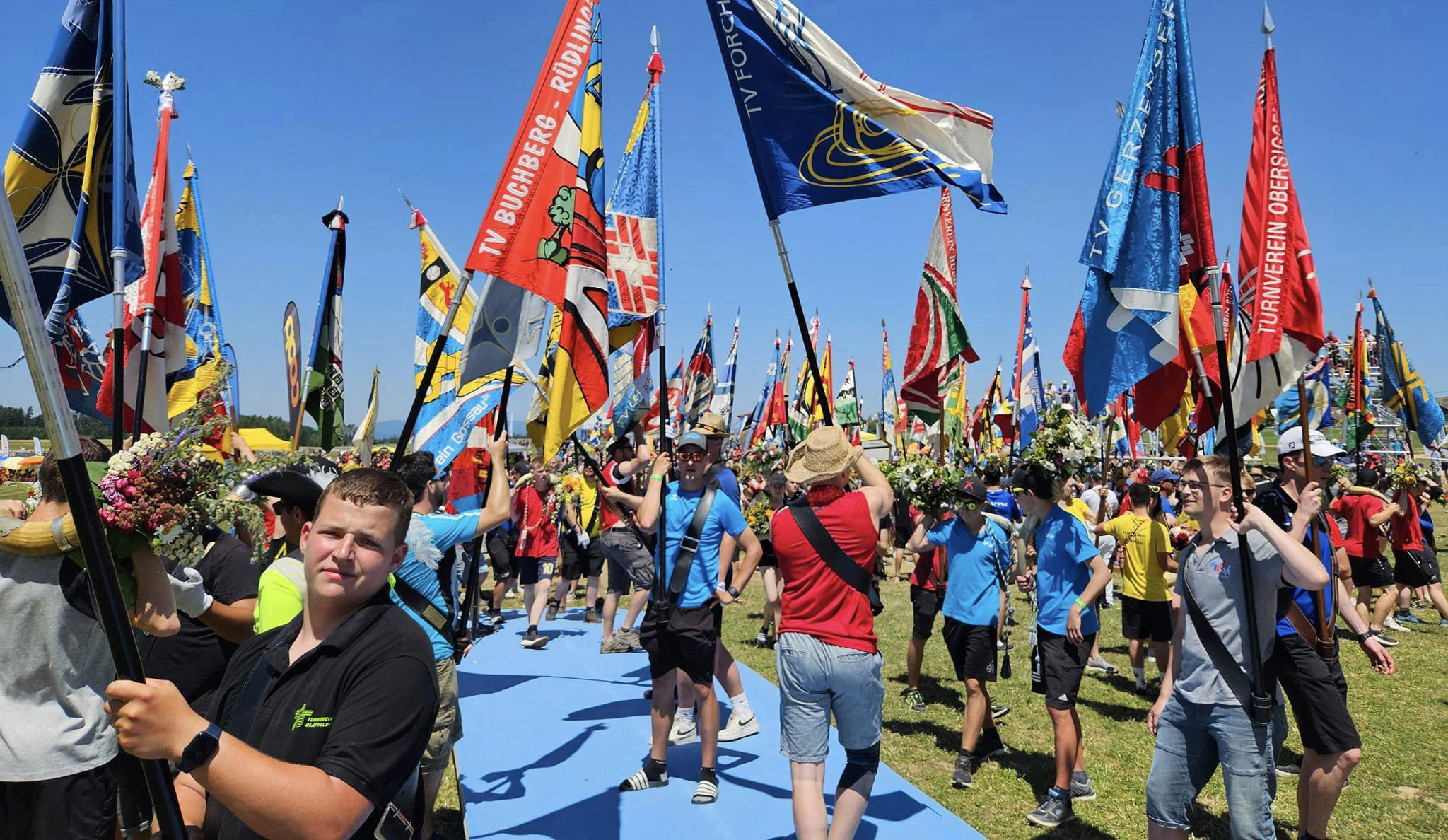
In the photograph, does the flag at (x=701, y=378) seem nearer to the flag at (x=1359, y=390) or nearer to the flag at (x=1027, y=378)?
the flag at (x=1027, y=378)

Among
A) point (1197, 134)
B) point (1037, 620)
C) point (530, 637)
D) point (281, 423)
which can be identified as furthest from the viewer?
point (281, 423)

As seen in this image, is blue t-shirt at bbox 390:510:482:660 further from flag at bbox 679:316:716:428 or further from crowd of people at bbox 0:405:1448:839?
flag at bbox 679:316:716:428

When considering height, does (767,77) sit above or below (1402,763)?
above

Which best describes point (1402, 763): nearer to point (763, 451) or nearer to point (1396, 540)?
point (1396, 540)

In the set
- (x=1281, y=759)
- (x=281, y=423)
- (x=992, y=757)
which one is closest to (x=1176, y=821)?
(x=992, y=757)

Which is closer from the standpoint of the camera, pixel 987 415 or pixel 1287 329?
pixel 1287 329

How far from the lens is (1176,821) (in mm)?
3846

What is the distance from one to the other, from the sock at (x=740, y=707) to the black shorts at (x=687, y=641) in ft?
4.24

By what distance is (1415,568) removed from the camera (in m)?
11.1

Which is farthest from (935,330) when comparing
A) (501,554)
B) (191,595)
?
(191,595)

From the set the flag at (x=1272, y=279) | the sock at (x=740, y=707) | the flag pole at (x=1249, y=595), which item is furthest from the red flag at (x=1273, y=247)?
the sock at (x=740, y=707)

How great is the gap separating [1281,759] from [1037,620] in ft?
8.88

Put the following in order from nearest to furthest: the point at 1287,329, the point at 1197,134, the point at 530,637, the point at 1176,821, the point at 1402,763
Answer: the point at 1176,821 → the point at 1197,134 → the point at 1287,329 → the point at 1402,763 → the point at 530,637

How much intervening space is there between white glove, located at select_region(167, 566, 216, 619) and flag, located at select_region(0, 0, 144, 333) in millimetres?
2031
